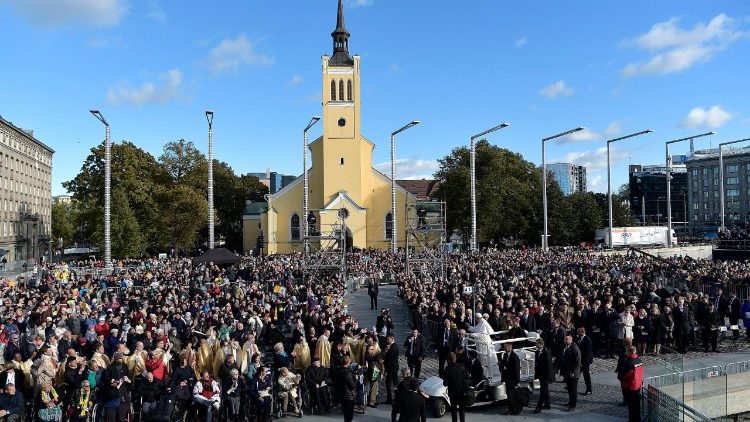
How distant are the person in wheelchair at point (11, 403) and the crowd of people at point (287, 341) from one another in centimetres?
2

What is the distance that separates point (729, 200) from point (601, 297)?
97620mm

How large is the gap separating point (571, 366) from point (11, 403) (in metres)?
9.25

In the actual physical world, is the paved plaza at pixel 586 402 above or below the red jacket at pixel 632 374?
below

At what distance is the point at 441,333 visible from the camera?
14422mm

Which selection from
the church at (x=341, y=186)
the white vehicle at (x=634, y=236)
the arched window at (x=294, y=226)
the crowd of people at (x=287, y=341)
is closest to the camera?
the crowd of people at (x=287, y=341)

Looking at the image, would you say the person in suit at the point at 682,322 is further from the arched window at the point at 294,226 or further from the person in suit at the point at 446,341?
the arched window at the point at 294,226

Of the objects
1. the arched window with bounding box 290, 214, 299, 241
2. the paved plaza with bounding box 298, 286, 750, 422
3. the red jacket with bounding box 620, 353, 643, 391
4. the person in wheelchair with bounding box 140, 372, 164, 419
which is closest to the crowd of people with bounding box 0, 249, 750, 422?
the person in wheelchair with bounding box 140, 372, 164, 419

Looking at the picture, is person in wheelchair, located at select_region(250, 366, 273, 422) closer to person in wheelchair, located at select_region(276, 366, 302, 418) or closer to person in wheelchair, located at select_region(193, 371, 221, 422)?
person in wheelchair, located at select_region(276, 366, 302, 418)

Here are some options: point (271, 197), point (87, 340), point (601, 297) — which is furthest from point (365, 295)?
point (271, 197)

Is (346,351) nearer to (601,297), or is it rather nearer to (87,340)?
(87,340)

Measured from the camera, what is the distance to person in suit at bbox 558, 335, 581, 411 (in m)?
11.0

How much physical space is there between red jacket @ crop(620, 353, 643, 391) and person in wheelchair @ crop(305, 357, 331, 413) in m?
5.22

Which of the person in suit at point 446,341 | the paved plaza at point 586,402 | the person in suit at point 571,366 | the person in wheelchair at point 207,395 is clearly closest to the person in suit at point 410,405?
the paved plaza at point 586,402

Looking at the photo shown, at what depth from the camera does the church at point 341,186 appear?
180ft
